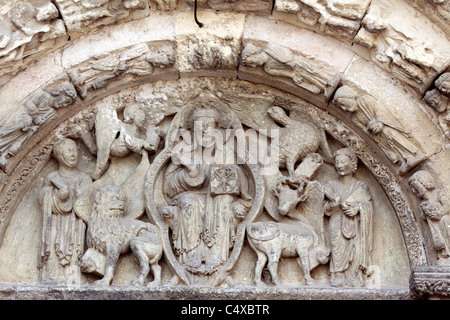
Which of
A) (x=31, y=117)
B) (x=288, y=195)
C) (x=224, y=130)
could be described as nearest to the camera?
(x=31, y=117)

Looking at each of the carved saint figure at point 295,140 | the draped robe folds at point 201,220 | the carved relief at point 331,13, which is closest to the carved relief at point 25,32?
the draped robe folds at point 201,220

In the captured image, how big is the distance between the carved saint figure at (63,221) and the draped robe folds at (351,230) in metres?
1.97

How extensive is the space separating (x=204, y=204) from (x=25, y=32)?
1.93m

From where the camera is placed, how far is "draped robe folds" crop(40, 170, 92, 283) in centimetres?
796

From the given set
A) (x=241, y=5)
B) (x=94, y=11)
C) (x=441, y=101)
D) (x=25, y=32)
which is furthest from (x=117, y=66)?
(x=441, y=101)

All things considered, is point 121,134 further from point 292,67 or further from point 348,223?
point 348,223

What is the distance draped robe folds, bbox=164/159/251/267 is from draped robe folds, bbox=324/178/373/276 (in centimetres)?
72

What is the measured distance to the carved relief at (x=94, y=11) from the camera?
26.2 ft

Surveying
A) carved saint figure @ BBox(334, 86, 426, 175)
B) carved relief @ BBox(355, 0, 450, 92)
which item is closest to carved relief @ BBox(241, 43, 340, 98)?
carved saint figure @ BBox(334, 86, 426, 175)

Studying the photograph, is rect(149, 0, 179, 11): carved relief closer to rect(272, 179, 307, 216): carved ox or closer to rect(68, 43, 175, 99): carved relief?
rect(68, 43, 175, 99): carved relief

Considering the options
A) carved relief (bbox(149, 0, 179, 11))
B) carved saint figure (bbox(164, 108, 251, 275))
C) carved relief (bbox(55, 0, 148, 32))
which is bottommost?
carved saint figure (bbox(164, 108, 251, 275))

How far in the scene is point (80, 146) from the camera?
8414 mm

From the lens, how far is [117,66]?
8.16 meters

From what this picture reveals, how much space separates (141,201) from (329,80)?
1.78m
